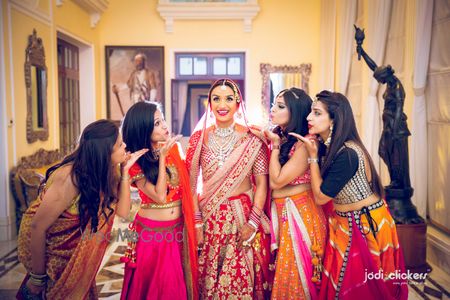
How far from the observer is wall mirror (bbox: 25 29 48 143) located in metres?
5.07

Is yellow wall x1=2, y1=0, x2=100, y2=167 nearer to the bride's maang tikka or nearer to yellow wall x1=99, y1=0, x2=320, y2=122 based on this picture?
yellow wall x1=99, y1=0, x2=320, y2=122

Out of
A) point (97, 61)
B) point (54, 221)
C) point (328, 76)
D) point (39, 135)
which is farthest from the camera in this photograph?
point (97, 61)

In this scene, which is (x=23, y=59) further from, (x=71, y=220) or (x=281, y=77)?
(x=281, y=77)

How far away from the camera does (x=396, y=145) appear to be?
3305 mm

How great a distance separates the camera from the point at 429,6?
3.92m

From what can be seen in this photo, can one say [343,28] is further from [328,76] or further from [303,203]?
[303,203]

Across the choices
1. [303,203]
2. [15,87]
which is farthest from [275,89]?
[303,203]

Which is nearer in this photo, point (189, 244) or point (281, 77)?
point (189, 244)

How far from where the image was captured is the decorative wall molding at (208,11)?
7.79m

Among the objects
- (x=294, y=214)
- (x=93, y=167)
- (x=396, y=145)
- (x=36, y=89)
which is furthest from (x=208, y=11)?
(x=93, y=167)

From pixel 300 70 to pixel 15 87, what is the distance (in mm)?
5113

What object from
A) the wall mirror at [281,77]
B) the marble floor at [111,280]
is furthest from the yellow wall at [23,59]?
the wall mirror at [281,77]

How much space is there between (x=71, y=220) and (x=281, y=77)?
21.6ft

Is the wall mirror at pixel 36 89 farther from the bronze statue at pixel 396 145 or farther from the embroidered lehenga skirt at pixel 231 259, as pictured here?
the bronze statue at pixel 396 145
